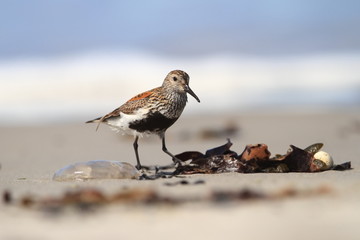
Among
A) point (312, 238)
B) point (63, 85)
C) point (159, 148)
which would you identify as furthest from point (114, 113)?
point (63, 85)

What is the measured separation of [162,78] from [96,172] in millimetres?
11659

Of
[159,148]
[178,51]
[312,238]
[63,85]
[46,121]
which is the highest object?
[178,51]

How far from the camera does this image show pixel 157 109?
5980mm

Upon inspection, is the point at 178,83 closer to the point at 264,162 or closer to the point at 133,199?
the point at 264,162

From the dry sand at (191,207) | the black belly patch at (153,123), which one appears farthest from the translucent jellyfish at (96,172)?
the black belly patch at (153,123)

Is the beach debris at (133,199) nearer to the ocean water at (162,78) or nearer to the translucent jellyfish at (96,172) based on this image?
the translucent jellyfish at (96,172)

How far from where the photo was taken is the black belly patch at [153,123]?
5.98 metres

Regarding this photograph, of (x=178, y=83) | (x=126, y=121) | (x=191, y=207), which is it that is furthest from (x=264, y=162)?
(x=191, y=207)

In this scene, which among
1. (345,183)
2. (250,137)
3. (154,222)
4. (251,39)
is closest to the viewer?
(154,222)

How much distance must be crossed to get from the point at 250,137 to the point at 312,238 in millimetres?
5901

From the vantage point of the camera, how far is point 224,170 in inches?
202

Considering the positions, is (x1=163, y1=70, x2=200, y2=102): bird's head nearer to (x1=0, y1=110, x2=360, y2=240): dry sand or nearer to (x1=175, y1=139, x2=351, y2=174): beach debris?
(x1=0, y1=110, x2=360, y2=240): dry sand

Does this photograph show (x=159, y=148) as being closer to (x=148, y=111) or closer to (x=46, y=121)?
(x=148, y=111)

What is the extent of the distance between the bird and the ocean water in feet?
18.5
